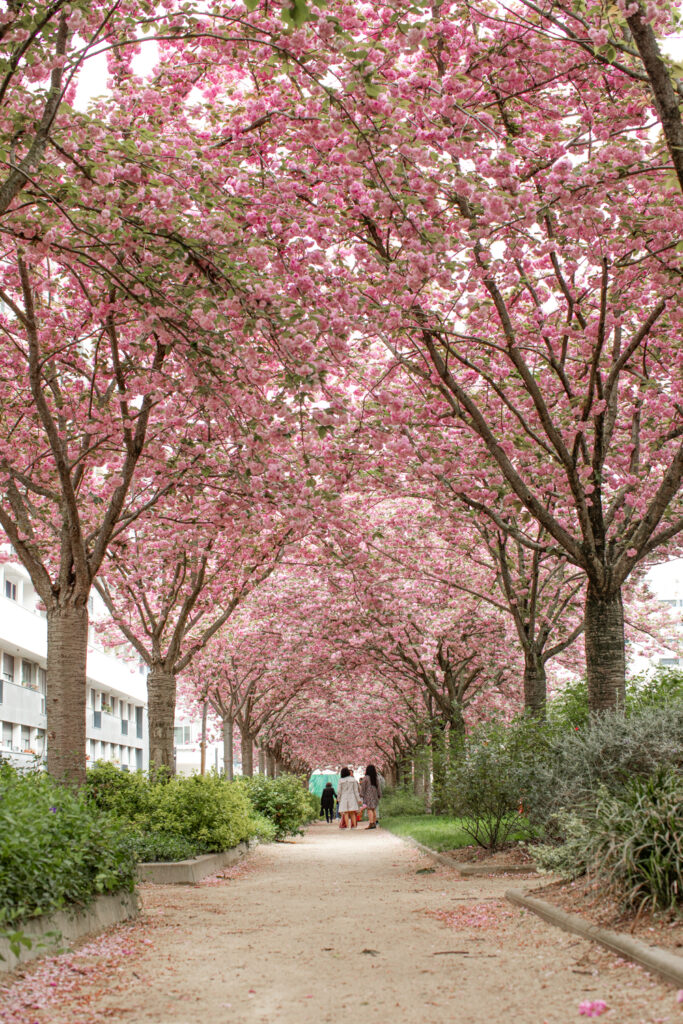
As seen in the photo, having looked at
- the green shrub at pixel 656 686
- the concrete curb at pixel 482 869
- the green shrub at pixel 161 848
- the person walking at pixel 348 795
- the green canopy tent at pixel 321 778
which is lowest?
the green canopy tent at pixel 321 778

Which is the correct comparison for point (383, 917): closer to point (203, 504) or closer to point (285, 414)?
point (285, 414)

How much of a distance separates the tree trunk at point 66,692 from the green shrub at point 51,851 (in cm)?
150

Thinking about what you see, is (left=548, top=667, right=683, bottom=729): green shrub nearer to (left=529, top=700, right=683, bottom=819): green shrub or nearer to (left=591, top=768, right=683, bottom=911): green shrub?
(left=529, top=700, right=683, bottom=819): green shrub

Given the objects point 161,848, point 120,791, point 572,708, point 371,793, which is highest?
point 572,708

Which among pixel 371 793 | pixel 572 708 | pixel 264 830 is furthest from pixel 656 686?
pixel 371 793

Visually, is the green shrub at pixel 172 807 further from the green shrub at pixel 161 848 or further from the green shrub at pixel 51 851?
the green shrub at pixel 51 851

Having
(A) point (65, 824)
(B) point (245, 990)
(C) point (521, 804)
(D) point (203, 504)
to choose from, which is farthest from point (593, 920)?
(D) point (203, 504)

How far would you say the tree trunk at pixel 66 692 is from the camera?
33.7 ft

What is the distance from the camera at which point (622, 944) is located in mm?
5484

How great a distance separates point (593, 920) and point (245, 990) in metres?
2.26

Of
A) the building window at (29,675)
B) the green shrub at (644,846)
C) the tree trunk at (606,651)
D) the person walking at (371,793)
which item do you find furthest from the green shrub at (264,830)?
the building window at (29,675)

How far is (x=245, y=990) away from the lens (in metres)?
5.52

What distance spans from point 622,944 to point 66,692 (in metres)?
6.60

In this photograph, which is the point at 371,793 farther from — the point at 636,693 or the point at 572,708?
the point at 572,708
